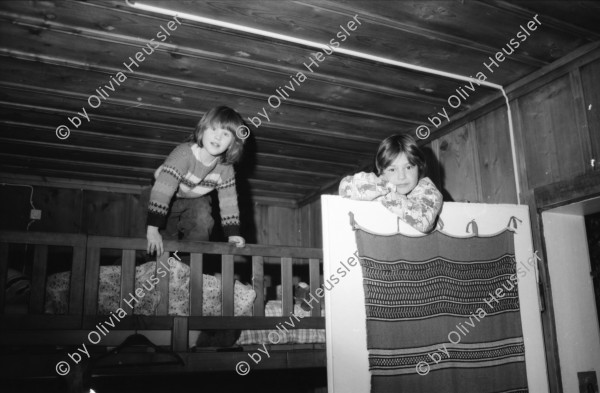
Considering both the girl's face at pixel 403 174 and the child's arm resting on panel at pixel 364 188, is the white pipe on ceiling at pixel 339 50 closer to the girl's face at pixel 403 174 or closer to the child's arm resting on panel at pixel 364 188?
the girl's face at pixel 403 174

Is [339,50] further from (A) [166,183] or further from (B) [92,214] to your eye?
(B) [92,214]

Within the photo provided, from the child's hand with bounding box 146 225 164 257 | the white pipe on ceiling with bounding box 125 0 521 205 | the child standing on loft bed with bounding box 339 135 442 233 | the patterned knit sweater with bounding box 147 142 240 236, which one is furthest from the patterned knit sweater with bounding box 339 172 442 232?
the child's hand with bounding box 146 225 164 257

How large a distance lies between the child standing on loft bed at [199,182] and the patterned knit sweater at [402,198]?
753 millimetres

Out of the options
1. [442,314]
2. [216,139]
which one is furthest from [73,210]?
[442,314]

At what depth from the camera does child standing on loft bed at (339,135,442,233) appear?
8.15ft

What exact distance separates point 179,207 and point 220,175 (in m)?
0.37

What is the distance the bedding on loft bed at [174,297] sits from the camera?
2.59 metres

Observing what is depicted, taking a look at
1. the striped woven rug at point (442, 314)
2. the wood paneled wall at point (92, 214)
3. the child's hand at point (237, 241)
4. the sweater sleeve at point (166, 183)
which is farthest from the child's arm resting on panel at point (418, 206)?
the wood paneled wall at point (92, 214)

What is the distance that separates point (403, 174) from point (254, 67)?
102cm

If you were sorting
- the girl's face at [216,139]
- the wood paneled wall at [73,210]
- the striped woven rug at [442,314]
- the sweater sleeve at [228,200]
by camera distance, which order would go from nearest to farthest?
the striped woven rug at [442,314] < the girl's face at [216,139] < the sweater sleeve at [228,200] < the wood paneled wall at [73,210]

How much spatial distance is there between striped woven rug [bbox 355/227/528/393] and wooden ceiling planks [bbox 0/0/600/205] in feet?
3.18

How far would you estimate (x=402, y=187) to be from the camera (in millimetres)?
2580

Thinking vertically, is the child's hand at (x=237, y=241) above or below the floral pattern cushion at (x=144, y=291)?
above

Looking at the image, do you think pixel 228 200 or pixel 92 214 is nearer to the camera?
pixel 228 200
